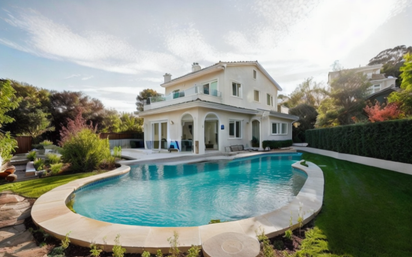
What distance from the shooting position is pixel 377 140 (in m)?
9.41

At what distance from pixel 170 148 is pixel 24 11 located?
39.7ft

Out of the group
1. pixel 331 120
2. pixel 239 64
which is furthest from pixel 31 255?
pixel 331 120

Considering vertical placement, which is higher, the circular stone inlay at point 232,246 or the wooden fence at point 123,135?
the wooden fence at point 123,135

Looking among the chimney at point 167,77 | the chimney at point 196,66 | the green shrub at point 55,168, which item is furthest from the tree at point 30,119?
the chimney at point 196,66

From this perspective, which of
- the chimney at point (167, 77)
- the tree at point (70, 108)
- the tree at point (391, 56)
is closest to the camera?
the chimney at point (167, 77)

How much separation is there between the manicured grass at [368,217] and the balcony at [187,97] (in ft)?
38.7

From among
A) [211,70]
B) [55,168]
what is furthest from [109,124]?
[55,168]

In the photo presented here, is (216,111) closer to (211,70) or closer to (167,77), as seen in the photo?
(211,70)

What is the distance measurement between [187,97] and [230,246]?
14582 millimetres

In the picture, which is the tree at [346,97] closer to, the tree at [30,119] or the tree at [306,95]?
the tree at [306,95]

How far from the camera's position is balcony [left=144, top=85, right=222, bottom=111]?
16.0 m

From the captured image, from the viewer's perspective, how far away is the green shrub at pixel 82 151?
9008 millimetres

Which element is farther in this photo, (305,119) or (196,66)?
(305,119)

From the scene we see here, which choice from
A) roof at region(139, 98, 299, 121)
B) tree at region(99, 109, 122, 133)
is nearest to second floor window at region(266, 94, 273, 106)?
roof at region(139, 98, 299, 121)
